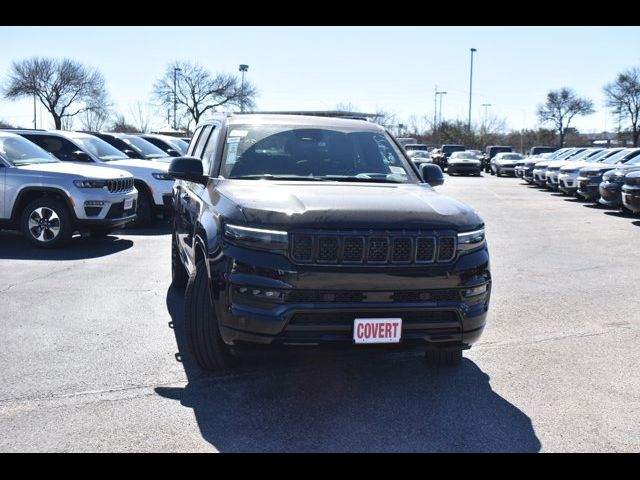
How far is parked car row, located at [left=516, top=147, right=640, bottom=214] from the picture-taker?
14758 millimetres

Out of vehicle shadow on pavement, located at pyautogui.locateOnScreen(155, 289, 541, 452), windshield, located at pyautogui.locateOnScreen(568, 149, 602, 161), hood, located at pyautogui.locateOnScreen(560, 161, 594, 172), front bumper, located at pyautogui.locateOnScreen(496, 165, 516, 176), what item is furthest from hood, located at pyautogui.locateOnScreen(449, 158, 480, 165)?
vehicle shadow on pavement, located at pyautogui.locateOnScreen(155, 289, 541, 452)

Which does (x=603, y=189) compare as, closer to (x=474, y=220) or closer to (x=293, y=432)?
(x=474, y=220)

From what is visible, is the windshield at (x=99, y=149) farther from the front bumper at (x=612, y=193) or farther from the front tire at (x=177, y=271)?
the front bumper at (x=612, y=193)

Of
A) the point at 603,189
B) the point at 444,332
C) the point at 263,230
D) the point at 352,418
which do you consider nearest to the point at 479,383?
the point at 444,332

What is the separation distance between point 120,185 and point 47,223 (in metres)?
1.28

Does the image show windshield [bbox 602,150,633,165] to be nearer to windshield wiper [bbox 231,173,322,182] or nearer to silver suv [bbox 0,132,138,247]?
silver suv [bbox 0,132,138,247]

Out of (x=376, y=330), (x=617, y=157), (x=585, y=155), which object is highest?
(x=585, y=155)

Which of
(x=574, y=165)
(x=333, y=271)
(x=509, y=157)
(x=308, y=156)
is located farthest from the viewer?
(x=509, y=157)

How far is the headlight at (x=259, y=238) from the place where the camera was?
4035mm

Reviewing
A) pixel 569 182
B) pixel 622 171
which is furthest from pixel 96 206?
pixel 569 182

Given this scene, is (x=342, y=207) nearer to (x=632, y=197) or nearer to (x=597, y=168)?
(x=632, y=197)

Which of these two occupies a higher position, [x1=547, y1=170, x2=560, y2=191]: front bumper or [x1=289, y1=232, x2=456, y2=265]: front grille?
[x1=547, y1=170, x2=560, y2=191]: front bumper

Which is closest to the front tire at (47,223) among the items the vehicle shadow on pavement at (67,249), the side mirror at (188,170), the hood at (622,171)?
the vehicle shadow on pavement at (67,249)

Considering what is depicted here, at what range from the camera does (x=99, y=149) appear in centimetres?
1358
